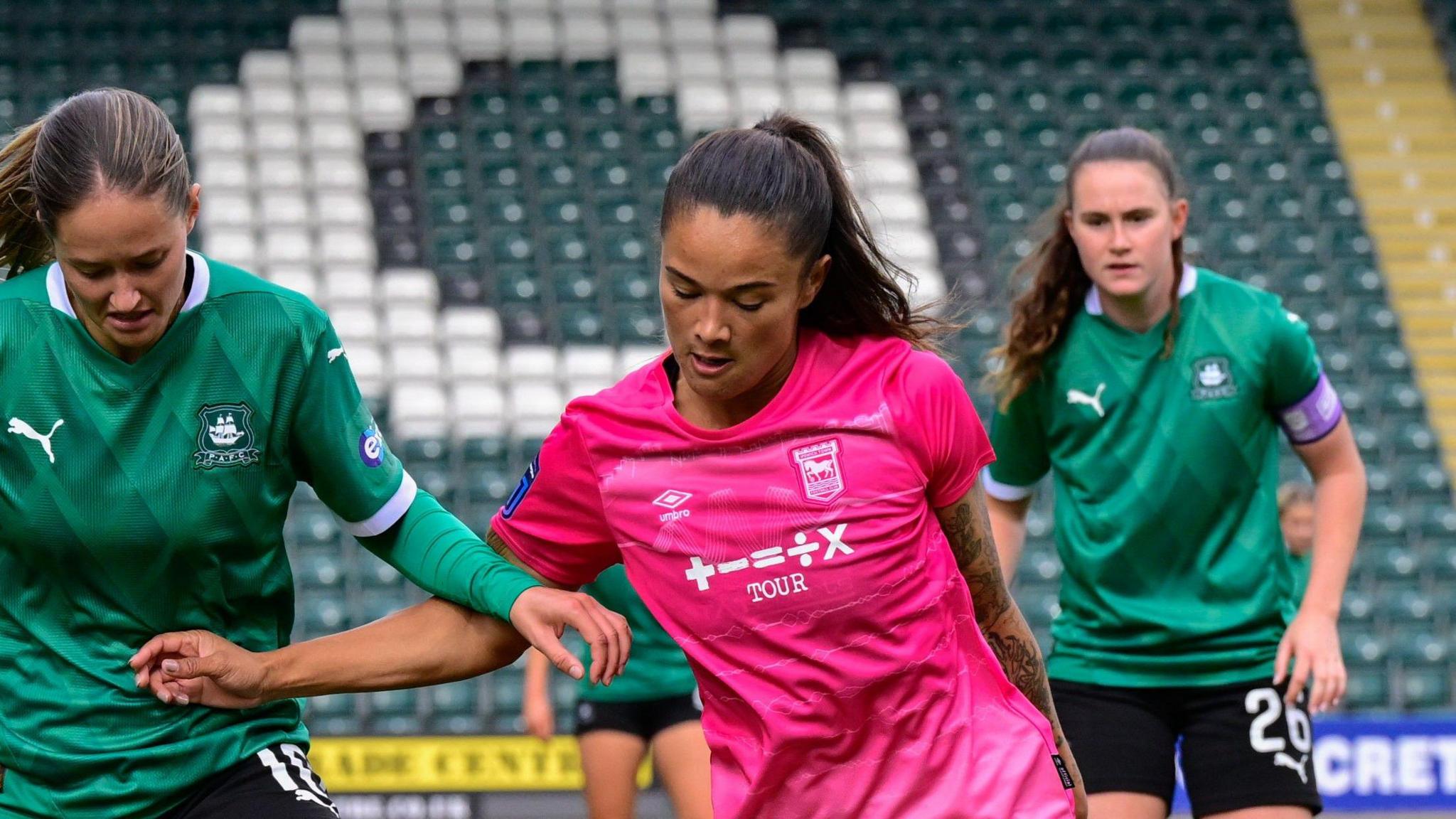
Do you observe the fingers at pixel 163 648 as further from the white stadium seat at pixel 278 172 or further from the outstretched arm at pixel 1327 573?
the white stadium seat at pixel 278 172

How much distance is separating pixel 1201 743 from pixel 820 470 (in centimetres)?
173

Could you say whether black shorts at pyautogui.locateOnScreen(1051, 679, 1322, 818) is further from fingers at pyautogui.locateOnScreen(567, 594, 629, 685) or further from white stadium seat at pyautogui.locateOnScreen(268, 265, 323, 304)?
white stadium seat at pyautogui.locateOnScreen(268, 265, 323, 304)

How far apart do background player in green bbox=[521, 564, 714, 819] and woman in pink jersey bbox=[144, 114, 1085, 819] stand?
10.4ft

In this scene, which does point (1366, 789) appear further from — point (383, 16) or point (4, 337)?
point (383, 16)

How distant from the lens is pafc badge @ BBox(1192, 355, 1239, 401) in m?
4.18

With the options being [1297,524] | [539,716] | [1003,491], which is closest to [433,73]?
[539,716]

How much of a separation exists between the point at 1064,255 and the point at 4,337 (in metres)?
2.60

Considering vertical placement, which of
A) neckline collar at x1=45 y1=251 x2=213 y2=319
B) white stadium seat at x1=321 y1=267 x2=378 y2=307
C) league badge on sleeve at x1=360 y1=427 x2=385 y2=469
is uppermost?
white stadium seat at x1=321 y1=267 x2=378 y2=307

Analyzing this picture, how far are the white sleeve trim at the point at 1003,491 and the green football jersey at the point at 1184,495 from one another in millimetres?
245

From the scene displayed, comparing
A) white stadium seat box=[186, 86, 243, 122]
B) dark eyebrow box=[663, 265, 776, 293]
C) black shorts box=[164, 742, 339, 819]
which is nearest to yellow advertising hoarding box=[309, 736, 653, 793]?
black shorts box=[164, 742, 339, 819]

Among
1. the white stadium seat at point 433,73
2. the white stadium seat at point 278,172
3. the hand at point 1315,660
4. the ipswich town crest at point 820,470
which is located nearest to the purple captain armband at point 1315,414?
the hand at point 1315,660

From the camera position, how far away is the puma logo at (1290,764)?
3980 millimetres

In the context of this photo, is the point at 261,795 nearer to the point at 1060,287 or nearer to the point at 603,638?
the point at 603,638

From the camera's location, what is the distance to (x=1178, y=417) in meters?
4.20
